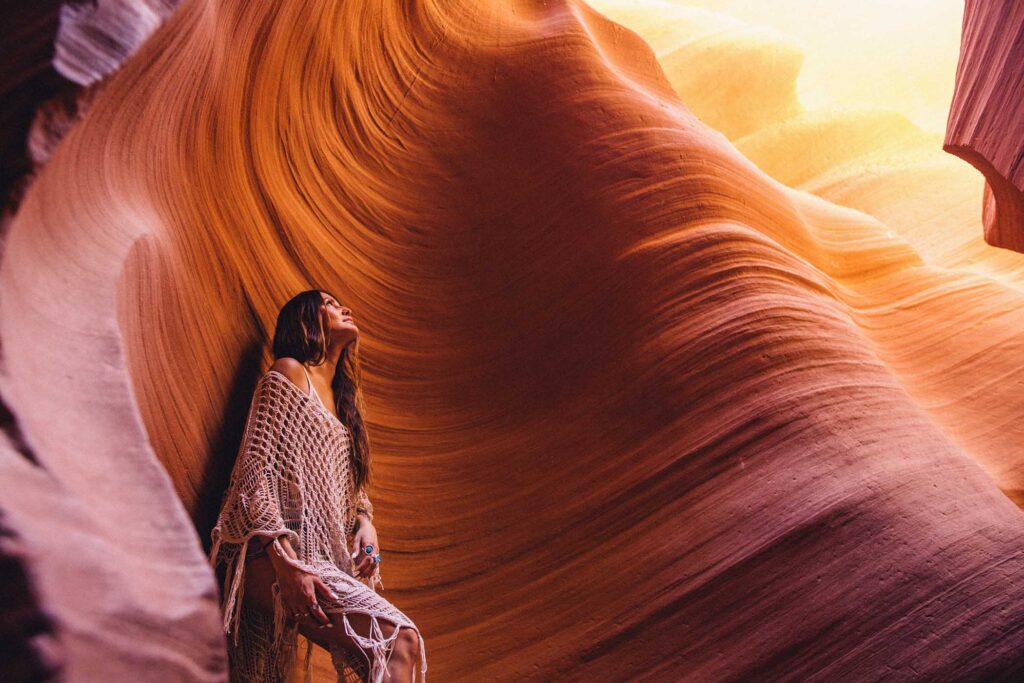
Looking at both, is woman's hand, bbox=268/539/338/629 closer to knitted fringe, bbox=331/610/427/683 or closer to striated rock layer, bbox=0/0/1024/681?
knitted fringe, bbox=331/610/427/683

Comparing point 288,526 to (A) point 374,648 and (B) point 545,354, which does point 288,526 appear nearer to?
(A) point 374,648

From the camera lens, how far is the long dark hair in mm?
1959

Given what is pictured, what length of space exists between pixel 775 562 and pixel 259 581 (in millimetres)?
1221

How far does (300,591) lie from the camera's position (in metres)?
1.61

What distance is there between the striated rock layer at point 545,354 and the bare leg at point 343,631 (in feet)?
0.71

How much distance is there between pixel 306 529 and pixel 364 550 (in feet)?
0.65

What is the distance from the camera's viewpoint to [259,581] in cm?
167

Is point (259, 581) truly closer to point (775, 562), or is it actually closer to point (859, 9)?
point (775, 562)

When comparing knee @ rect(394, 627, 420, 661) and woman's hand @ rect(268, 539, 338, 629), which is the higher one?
woman's hand @ rect(268, 539, 338, 629)

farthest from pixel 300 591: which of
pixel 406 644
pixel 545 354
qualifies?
pixel 545 354

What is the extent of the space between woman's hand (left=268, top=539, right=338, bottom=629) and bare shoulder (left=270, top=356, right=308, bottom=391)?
0.38 meters

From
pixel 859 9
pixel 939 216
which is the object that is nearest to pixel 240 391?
pixel 939 216


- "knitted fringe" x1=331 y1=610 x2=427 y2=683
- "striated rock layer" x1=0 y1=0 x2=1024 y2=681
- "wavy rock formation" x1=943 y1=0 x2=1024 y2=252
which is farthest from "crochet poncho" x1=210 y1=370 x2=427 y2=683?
"wavy rock formation" x1=943 y1=0 x2=1024 y2=252

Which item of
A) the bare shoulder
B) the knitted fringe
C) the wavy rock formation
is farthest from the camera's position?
the wavy rock formation
